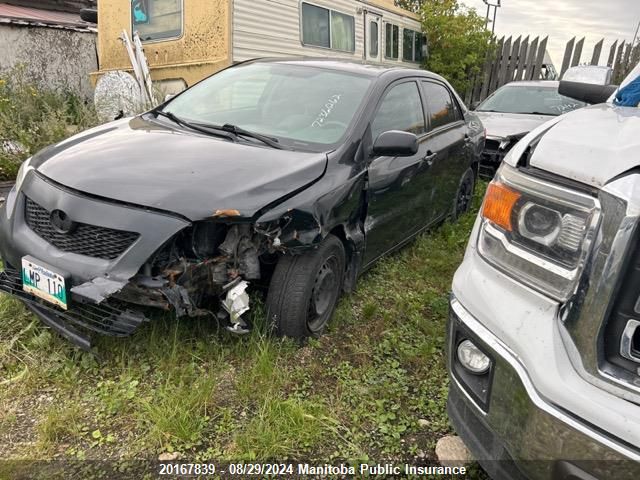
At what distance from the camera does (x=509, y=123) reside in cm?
664

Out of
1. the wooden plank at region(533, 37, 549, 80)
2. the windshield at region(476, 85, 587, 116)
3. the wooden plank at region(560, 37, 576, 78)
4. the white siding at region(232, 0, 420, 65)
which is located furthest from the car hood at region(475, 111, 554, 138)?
the wooden plank at region(560, 37, 576, 78)

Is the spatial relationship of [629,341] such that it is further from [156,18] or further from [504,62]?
[504,62]

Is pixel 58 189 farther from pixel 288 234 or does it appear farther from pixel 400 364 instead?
pixel 400 364

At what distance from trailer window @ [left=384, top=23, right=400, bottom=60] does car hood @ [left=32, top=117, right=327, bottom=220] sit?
9.23 m

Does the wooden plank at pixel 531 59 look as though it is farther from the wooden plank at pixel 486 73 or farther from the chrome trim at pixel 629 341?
the chrome trim at pixel 629 341

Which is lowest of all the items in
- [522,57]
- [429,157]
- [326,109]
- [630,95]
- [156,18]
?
[429,157]

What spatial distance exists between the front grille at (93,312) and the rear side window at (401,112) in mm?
1832

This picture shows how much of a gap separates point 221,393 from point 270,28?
687 cm

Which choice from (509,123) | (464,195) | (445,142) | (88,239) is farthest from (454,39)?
(88,239)

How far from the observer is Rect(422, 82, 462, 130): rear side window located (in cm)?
411

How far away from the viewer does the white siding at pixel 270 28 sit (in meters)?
7.32

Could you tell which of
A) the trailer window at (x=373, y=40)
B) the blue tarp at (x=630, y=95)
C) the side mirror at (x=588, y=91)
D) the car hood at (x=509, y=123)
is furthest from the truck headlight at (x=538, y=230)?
the trailer window at (x=373, y=40)

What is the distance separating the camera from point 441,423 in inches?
92.3

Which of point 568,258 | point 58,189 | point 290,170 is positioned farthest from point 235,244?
point 568,258
